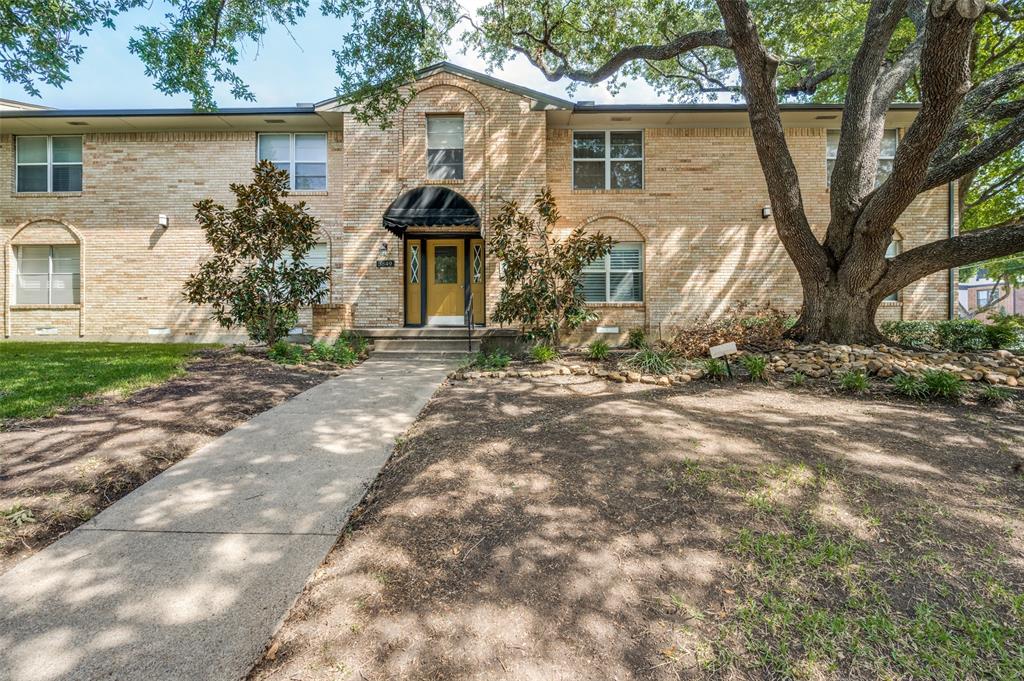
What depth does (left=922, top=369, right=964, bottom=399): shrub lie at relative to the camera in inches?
197

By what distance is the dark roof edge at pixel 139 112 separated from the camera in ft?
36.6

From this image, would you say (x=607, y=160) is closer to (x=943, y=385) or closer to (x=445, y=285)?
(x=445, y=285)

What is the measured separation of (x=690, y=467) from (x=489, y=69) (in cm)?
1200

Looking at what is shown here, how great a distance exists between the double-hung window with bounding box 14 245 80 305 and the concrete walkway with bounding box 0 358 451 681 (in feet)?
40.8

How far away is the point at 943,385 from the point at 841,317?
2783 millimetres

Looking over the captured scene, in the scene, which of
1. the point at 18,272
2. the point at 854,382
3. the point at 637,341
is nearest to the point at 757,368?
the point at 854,382

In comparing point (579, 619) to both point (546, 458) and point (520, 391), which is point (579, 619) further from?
point (520, 391)

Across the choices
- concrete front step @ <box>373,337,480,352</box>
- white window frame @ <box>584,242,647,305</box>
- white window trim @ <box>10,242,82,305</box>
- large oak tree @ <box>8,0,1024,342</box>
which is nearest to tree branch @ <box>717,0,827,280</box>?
large oak tree @ <box>8,0,1024,342</box>

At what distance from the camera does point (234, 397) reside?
17.8ft

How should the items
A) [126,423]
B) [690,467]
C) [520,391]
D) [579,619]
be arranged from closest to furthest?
[579,619], [690,467], [126,423], [520,391]

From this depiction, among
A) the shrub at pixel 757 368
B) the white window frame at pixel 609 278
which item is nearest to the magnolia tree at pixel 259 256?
the white window frame at pixel 609 278

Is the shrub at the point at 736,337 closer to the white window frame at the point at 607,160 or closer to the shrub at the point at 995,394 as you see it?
the shrub at the point at 995,394

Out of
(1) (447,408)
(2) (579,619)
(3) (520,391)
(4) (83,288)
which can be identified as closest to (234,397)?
(1) (447,408)

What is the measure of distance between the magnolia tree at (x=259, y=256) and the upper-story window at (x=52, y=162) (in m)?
7.23
